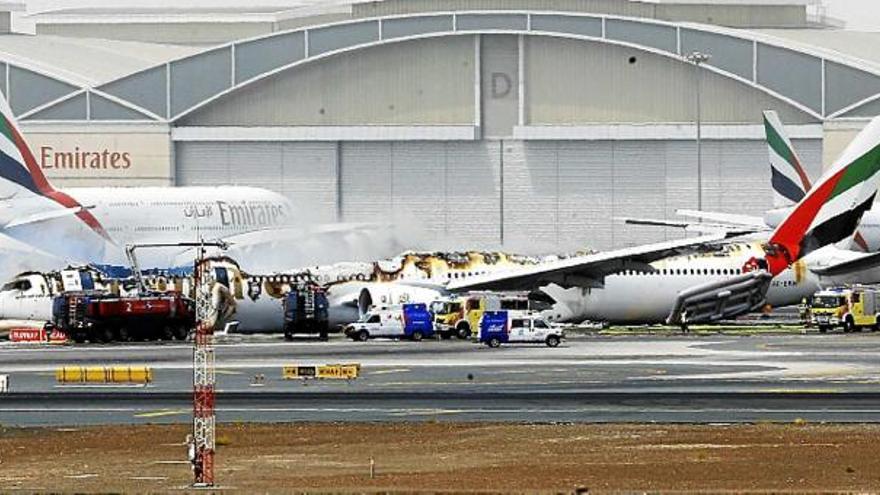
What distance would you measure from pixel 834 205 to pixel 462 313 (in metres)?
16.8

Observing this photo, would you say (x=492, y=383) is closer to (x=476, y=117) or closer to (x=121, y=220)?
(x=121, y=220)

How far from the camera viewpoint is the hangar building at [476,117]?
132m

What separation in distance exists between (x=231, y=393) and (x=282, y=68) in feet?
238

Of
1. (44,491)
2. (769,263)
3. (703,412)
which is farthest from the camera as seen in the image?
(769,263)

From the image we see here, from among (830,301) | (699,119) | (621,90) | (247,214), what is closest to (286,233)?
(247,214)

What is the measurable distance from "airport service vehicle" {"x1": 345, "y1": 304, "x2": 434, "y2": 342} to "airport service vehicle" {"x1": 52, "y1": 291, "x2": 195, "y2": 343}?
6.94 m

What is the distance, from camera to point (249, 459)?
47.5m

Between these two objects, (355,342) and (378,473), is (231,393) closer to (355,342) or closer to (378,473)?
(378,473)

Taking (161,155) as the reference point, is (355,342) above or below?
below

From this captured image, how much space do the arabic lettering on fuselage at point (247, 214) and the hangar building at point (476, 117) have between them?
1119 centimetres

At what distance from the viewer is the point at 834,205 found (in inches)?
3866

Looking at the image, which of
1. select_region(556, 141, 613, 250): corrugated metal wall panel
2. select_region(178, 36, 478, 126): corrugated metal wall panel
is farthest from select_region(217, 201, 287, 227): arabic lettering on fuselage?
select_region(556, 141, 613, 250): corrugated metal wall panel

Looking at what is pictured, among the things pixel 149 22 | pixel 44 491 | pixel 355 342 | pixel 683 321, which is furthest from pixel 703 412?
pixel 149 22

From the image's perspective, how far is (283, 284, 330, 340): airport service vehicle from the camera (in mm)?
95438
